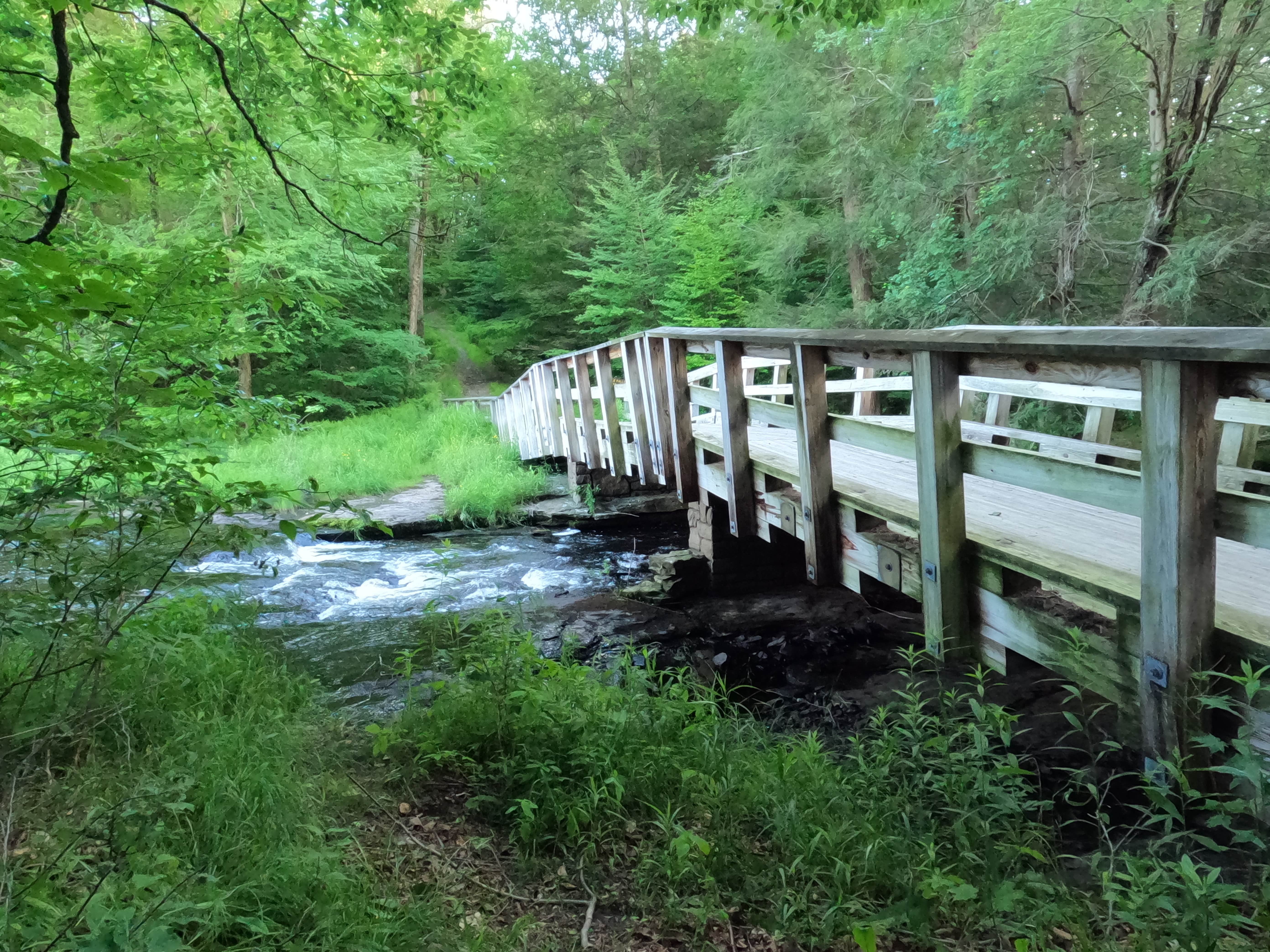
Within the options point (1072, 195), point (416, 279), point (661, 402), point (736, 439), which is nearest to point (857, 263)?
point (1072, 195)

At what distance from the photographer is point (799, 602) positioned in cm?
710

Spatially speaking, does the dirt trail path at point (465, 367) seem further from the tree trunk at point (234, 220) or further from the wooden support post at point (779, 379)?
the wooden support post at point (779, 379)

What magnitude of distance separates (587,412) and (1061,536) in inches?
286

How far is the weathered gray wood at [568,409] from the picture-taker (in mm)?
11352

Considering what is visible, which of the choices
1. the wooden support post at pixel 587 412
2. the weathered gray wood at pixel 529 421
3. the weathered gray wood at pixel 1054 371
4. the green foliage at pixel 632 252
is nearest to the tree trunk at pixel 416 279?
the green foliage at pixel 632 252

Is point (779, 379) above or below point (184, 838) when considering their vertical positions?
above

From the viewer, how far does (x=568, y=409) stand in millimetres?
11422

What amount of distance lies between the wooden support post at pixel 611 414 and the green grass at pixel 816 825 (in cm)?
551

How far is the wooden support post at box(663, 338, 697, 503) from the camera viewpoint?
700 centimetres

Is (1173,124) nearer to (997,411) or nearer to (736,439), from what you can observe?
(997,411)

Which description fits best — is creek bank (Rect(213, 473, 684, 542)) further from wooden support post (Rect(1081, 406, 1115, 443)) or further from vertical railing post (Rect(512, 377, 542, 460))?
wooden support post (Rect(1081, 406, 1115, 443))

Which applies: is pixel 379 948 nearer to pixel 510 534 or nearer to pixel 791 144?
pixel 510 534

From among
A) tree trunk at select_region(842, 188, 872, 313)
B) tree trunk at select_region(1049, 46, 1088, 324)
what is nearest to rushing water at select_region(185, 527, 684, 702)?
tree trunk at select_region(1049, 46, 1088, 324)

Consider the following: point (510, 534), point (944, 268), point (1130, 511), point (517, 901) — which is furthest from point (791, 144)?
point (517, 901)
